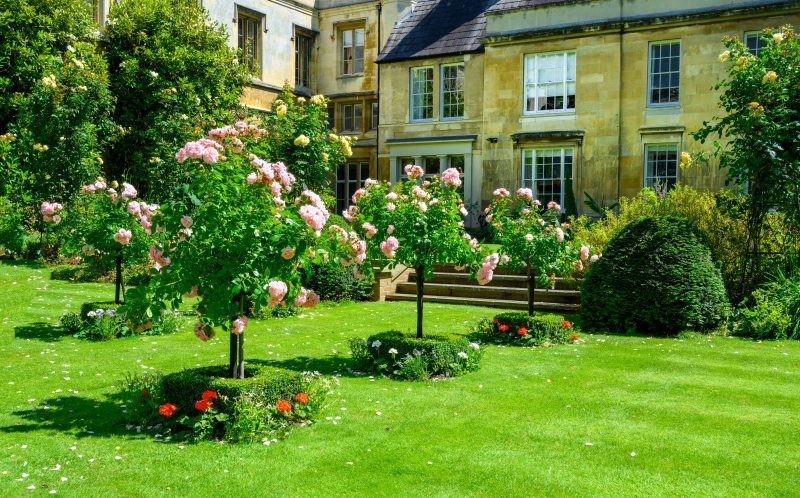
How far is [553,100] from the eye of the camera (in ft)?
76.2

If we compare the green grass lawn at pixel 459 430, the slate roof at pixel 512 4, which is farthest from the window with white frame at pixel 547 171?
the green grass lawn at pixel 459 430

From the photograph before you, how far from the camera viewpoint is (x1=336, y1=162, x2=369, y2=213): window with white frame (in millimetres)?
30750

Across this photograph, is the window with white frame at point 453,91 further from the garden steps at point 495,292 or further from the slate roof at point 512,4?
the garden steps at point 495,292

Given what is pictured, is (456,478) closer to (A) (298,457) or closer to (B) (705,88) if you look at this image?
(A) (298,457)

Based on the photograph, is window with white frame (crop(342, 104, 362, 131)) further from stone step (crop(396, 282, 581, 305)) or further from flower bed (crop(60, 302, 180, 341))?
flower bed (crop(60, 302, 180, 341))

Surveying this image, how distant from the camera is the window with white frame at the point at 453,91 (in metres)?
25.5

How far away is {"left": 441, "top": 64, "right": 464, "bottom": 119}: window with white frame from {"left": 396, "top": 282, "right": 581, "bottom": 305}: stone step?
37.3 ft

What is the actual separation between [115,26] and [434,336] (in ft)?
60.7

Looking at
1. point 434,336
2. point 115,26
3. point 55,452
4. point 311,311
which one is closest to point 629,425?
point 434,336

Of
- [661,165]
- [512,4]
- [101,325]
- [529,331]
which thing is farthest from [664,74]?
[101,325]

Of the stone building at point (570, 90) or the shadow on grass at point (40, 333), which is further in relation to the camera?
the stone building at point (570, 90)

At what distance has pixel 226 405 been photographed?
6.07 meters

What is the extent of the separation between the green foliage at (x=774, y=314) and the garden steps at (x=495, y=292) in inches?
115

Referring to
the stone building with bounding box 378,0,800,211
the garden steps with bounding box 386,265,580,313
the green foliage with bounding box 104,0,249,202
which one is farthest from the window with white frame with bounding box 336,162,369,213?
the garden steps with bounding box 386,265,580,313
